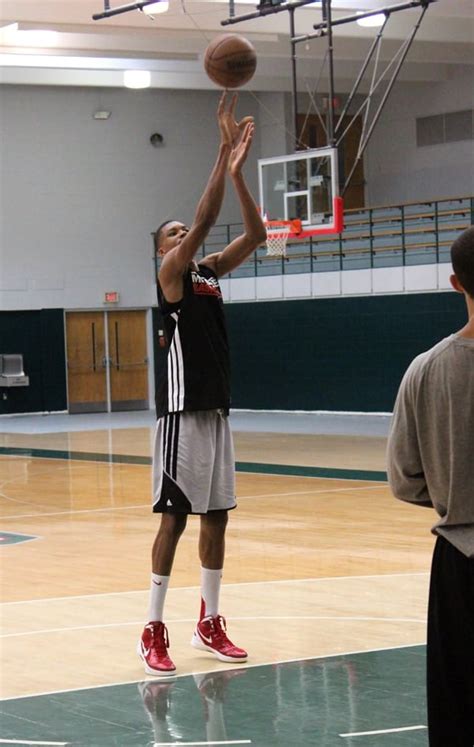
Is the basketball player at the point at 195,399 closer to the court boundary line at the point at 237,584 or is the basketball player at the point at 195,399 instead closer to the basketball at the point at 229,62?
the basketball at the point at 229,62

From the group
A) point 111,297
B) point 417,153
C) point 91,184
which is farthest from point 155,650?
point 417,153

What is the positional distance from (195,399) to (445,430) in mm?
2327

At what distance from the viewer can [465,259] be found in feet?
9.99

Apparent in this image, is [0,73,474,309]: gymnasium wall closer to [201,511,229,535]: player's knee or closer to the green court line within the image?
the green court line

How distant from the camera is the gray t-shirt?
3061 mm

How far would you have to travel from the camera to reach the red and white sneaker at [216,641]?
5.38 metres

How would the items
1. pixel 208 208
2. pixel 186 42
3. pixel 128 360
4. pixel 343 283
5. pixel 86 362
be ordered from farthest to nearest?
pixel 128 360, pixel 86 362, pixel 343 283, pixel 186 42, pixel 208 208

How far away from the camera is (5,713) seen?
185 inches

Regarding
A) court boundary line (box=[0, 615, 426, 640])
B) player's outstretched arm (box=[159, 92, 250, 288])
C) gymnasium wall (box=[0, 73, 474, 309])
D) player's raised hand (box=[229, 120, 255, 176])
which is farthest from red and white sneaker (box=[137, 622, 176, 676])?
gymnasium wall (box=[0, 73, 474, 309])

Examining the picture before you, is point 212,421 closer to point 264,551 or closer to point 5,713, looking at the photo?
point 5,713

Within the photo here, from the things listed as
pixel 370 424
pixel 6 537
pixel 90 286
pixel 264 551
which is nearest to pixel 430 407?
pixel 264 551

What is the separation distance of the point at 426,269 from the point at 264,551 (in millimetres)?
13237

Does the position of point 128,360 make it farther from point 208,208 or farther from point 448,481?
point 448,481

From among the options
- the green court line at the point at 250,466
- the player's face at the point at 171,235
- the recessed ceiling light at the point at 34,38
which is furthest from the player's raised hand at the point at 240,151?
the recessed ceiling light at the point at 34,38
